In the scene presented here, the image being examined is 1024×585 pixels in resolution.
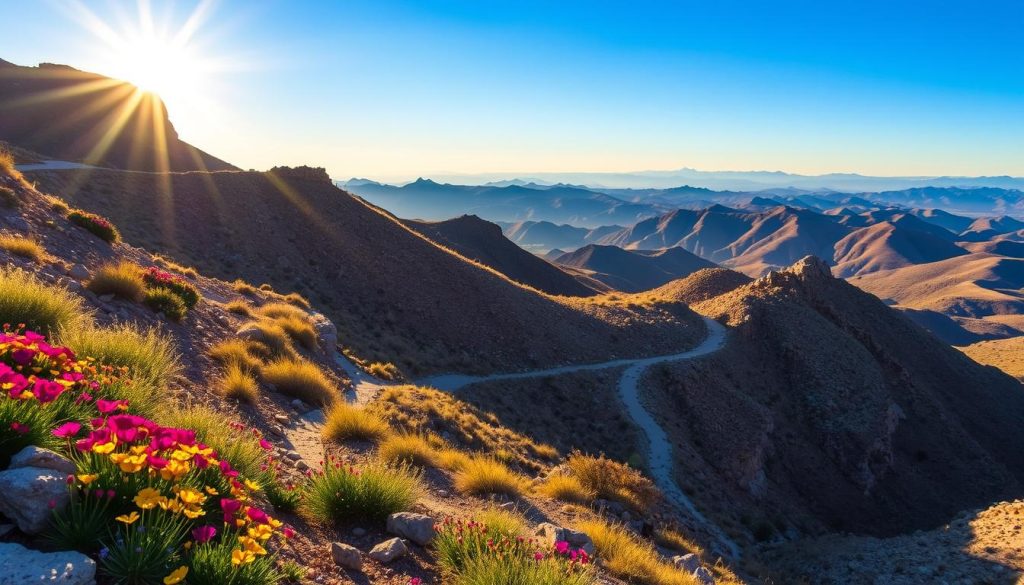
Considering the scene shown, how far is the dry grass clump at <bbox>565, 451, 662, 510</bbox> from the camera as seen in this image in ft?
40.9

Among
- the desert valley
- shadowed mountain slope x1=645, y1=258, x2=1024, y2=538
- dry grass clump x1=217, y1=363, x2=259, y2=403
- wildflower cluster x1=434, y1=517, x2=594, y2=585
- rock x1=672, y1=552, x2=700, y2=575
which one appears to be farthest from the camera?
shadowed mountain slope x1=645, y1=258, x2=1024, y2=538

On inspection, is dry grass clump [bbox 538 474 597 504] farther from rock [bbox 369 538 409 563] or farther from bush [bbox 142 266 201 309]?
bush [bbox 142 266 201 309]

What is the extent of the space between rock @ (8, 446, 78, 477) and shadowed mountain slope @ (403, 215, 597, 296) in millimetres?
78888

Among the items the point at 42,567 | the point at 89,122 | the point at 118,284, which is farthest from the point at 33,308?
the point at 89,122

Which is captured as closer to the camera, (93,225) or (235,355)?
(235,355)

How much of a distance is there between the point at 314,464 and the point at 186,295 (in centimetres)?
779

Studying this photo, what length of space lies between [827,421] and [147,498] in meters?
39.5

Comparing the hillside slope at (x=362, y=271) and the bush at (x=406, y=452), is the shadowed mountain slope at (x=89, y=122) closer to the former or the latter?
the hillside slope at (x=362, y=271)

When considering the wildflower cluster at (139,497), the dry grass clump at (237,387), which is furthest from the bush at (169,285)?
the wildflower cluster at (139,497)

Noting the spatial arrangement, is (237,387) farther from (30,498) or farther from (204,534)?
(204,534)

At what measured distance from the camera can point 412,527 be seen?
230 inches

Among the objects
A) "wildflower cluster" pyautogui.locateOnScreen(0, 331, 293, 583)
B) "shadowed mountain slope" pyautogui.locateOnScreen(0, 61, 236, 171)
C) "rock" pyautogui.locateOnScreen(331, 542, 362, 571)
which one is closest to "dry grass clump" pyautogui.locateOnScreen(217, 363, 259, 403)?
"wildflower cluster" pyautogui.locateOnScreen(0, 331, 293, 583)

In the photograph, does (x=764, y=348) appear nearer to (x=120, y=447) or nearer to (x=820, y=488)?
(x=820, y=488)

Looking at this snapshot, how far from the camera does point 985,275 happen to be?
197m
